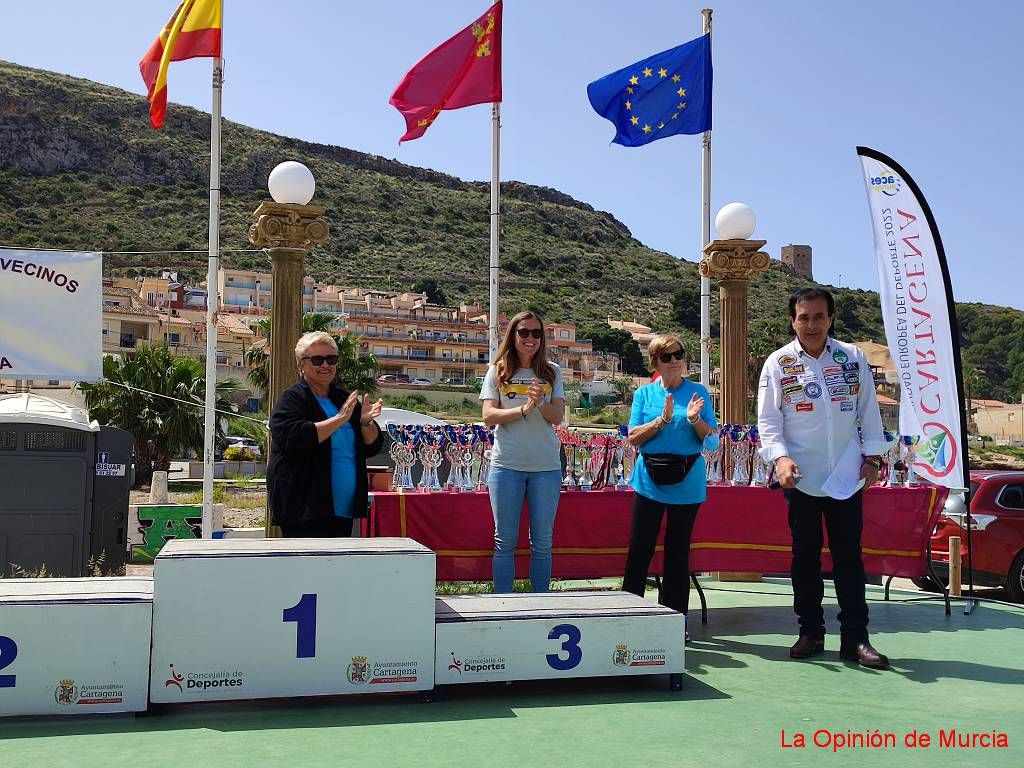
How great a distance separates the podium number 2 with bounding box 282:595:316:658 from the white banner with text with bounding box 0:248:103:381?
397cm

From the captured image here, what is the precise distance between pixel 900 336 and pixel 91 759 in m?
5.76

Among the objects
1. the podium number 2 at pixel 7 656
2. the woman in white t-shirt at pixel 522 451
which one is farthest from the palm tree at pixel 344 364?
the podium number 2 at pixel 7 656

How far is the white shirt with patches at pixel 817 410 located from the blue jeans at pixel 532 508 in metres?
1.14

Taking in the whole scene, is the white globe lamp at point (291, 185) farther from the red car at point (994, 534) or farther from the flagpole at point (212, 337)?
the red car at point (994, 534)

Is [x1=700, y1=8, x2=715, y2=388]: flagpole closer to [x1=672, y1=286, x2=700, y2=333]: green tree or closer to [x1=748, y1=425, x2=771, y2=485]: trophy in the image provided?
[x1=748, y1=425, x2=771, y2=485]: trophy

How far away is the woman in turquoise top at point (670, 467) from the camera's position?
5254mm

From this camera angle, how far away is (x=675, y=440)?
5270mm

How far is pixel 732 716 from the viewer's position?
12.9ft

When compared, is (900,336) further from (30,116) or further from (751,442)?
(30,116)

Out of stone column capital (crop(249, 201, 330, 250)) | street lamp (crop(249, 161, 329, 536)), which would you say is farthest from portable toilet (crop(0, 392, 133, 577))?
stone column capital (crop(249, 201, 330, 250))

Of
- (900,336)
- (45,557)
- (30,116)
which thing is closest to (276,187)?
(45,557)

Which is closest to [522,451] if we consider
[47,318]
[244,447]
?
[47,318]

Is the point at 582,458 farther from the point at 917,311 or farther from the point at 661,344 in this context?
the point at 917,311

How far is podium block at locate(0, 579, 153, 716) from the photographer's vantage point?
3.69m
